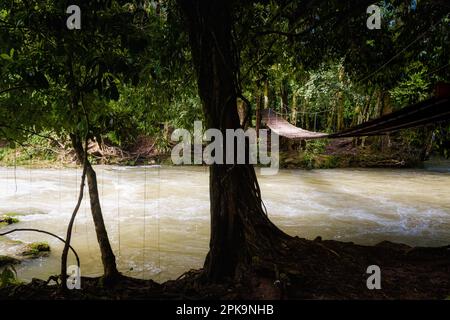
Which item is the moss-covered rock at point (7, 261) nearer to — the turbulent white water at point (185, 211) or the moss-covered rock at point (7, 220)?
the turbulent white water at point (185, 211)

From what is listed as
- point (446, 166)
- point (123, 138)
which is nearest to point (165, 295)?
point (123, 138)

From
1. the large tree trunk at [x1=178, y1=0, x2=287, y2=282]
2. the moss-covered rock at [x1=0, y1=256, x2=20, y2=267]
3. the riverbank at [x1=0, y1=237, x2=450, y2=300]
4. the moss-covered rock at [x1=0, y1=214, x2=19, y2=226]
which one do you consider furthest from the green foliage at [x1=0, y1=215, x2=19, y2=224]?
the large tree trunk at [x1=178, y1=0, x2=287, y2=282]

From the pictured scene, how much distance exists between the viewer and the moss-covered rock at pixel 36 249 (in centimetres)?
356

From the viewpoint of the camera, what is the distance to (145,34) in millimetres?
2010

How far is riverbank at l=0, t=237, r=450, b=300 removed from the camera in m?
1.79

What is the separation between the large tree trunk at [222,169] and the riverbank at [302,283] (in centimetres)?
11

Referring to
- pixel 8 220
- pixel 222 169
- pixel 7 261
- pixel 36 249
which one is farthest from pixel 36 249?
pixel 222 169

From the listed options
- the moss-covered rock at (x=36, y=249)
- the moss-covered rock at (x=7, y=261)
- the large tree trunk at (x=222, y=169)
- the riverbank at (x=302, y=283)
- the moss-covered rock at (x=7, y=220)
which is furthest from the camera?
the moss-covered rock at (x=7, y=220)

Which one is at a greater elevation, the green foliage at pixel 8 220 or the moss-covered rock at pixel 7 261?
the green foliage at pixel 8 220

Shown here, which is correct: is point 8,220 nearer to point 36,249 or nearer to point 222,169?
point 36,249

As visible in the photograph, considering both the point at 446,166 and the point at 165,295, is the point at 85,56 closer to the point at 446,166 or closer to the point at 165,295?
the point at 165,295

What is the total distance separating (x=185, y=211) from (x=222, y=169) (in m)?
3.65

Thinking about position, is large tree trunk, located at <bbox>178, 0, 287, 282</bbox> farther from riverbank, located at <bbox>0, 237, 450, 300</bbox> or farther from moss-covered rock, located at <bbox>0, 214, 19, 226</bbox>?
moss-covered rock, located at <bbox>0, 214, 19, 226</bbox>

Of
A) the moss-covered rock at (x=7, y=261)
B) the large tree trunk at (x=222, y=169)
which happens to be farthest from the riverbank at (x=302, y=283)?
the moss-covered rock at (x=7, y=261)
